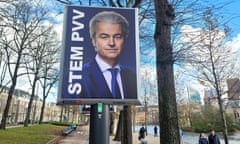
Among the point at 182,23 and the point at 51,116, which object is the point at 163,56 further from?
the point at 51,116

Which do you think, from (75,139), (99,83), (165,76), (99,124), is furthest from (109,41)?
(75,139)

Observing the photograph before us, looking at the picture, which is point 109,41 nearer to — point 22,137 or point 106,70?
point 106,70

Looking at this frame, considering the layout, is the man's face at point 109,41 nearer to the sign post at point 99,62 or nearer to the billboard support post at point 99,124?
the sign post at point 99,62

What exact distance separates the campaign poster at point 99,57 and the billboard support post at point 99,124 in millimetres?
123

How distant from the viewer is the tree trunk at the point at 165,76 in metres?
4.41

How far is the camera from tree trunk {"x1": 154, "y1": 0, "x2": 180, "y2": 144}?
14.5 feet

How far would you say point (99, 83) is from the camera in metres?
3.57

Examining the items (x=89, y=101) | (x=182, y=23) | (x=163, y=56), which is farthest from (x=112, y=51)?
(x=182, y=23)

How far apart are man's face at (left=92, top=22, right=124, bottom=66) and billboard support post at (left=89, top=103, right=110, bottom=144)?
0.79m

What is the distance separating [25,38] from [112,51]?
63.6 feet

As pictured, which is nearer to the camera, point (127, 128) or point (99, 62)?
point (99, 62)

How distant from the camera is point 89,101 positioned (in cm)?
344

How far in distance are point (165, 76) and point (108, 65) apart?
5.19ft

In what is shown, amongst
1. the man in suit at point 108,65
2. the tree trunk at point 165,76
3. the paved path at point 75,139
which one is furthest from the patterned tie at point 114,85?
the paved path at point 75,139
